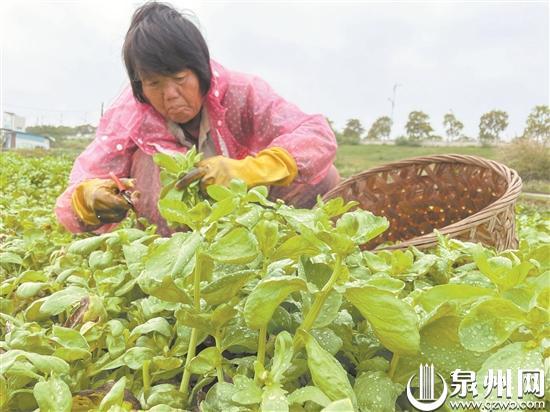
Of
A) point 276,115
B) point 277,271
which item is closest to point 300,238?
point 277,271

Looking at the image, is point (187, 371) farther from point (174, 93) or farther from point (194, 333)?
point (174, 93)

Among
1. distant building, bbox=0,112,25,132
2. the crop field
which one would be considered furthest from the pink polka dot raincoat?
distant building, bbox=0,112,25,132

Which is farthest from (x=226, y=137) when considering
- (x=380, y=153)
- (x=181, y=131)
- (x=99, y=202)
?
(x=380, y=153)

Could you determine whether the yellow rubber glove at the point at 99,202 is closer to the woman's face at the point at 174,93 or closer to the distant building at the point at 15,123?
the woman's face at the point at 174,93

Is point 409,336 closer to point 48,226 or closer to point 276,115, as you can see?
point 48,226

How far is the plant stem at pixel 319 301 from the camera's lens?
32cm

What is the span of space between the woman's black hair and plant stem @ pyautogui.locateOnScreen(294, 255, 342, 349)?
1151mm

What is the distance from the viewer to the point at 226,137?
1632mm

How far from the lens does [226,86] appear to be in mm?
1633

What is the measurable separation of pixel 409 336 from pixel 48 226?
101 cm

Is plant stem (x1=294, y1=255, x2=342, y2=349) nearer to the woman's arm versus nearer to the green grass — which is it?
the woman's arm

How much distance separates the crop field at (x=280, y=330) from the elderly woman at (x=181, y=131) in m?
0.77

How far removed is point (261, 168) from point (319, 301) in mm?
1023

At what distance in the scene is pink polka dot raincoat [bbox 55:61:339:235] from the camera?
1.49 m
